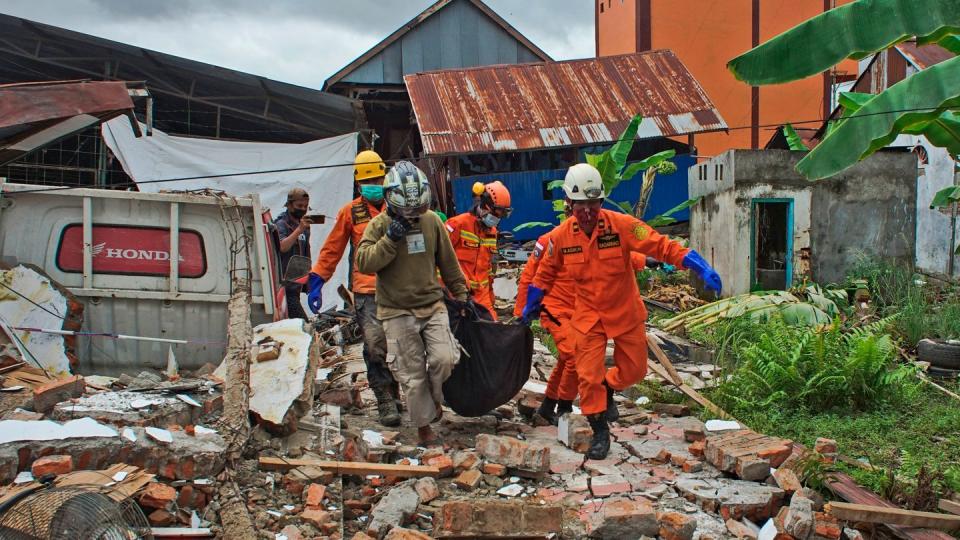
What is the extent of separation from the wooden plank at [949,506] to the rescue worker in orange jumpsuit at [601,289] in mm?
1926

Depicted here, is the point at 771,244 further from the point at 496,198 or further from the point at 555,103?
the point at 496,198

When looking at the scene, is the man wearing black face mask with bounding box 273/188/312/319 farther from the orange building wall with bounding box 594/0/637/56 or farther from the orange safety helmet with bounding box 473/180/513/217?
the orange building wall with bounding box 594/0/637/56

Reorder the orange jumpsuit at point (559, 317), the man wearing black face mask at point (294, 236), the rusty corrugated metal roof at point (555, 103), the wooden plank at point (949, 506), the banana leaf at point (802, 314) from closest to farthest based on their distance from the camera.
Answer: the wooden plank at point (949, 506) < the orange jumpsuit at point (559, 317) < the man wearing black face mask at point (294, 236) < the banana leaf at point (802, 314) < the rusty corrugated metal roof at point (555, 103)

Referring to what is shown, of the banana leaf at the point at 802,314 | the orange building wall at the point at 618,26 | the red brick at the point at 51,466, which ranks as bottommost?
the red brick at the point at 51,466

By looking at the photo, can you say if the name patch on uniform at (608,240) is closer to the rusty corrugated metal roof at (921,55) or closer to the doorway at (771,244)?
the doorway at (771,244)

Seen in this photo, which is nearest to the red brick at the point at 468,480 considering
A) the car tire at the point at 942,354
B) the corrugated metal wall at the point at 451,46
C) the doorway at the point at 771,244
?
the car tire at the point at 942,354

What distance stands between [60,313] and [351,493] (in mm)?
3016

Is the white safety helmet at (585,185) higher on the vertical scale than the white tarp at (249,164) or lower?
lower

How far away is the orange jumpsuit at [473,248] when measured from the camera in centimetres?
720

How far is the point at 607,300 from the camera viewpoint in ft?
18.5

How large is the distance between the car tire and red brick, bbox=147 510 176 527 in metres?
7.08

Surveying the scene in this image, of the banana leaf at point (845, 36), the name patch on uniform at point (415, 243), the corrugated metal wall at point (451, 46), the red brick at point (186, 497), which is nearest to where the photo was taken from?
the red brick at point (186, 497)

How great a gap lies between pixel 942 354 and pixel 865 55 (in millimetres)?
3970

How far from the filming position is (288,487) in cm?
449
